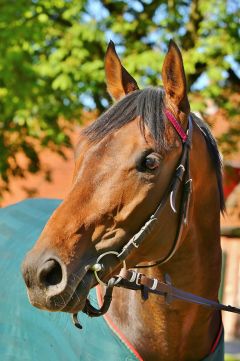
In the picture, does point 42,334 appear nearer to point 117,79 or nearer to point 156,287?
point 156,287

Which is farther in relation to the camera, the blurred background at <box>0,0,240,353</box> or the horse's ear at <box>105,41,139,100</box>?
the blurred background at <box>0,0,240,353</box>

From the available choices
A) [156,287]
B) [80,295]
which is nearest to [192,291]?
[156,287]

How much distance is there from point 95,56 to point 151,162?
7094 millimetres

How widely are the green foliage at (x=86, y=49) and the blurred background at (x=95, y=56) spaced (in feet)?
0.04

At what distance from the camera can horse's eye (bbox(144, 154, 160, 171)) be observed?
276 cm

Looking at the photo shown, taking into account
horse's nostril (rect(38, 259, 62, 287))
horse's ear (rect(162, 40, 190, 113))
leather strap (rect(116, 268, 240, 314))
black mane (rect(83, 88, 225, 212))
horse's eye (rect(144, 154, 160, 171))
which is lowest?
leather strap (rect(116, 268, 240, 314))

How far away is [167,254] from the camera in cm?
291

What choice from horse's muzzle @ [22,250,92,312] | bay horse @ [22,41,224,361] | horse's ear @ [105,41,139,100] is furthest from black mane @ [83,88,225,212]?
horse's muzzle @ [22,250,92,312]

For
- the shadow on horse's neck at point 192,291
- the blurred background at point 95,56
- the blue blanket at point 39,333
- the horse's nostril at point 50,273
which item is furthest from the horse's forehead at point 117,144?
the blurred background at point 95,56

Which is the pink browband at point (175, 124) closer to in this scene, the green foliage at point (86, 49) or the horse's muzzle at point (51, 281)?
the horse's muzzle at point (51, 281)

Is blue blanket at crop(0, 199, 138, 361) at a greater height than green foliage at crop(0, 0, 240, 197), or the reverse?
green foliage at crop(0, 0, 240, 197)

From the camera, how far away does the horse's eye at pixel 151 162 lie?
109 inches

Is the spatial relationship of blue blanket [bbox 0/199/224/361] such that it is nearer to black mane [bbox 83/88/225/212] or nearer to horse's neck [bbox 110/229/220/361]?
horse's neck [bbox 110/229/220/361]

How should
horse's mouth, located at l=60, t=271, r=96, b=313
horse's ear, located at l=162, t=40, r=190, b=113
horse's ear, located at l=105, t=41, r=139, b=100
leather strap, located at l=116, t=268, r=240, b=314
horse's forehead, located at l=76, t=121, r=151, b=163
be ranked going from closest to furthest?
horse's mouth, located at l=60, t=271, r=96, b=313 → horse's forehead, located at l=76, t=121, r=151, b=163 → horse's ear, located at l=162, t=40, r=190, b=113 → leather strap, located at l=116, t=268, r=240, b=314 → horse's ear, located at l=105, t=41, r=139, b=100
